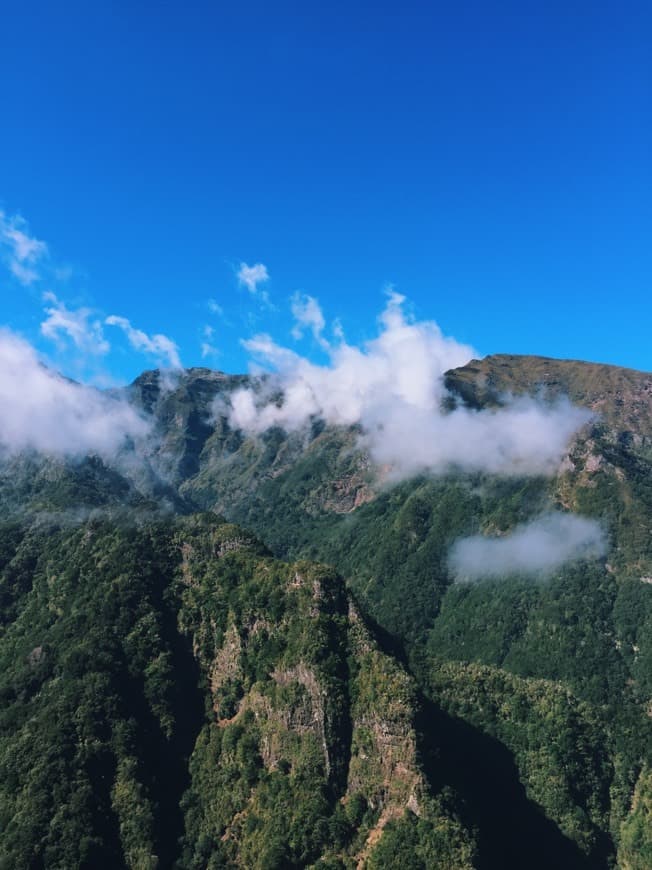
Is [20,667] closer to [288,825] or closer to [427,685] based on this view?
[288,825]

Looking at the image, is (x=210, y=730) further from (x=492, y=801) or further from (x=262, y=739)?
(x=492, y=801)

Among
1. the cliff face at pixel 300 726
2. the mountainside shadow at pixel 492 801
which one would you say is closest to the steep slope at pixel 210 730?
the cliff face at pixel 300 726

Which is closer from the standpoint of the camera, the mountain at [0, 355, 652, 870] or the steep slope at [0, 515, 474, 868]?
the steep slope at [0, 515, 474, 868]

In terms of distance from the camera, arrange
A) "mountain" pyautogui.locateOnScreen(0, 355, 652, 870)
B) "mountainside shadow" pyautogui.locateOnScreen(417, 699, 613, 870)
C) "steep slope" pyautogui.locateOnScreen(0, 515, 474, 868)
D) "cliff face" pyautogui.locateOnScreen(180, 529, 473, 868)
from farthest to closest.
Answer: "mountainside shadow" pyautogui.locateOnScreen(417, 699, 613, 870)
"cliff face" pyautogui.locateOnScreen(180, 529, 473, 868)
"mountain" pyautogui.locateOnScreen(0, 355, 652, 870)
"steep slope" pyautogui.locateOnScreen(0, 515, 474, 868)

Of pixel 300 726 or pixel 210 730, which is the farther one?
pixel 210 730

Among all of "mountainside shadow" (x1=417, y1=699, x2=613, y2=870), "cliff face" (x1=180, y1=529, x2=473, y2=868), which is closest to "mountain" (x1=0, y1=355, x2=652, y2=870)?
"cliff face" (x1=180, y1=529, x2=473, y2=868)

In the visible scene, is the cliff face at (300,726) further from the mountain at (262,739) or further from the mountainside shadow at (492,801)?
the mountainside shadow at (492,801)

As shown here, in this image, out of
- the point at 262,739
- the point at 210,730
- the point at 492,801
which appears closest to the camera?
the point at 262,739

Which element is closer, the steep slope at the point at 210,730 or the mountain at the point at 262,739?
the steep slope at the point at 210,730

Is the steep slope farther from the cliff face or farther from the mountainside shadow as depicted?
the mountainside shadow

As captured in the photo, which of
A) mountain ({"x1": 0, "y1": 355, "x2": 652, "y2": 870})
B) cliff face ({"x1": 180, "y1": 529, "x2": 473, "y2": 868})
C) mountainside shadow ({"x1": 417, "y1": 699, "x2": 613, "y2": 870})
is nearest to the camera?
mountain ({"x1": 0, "y1": 355, "x2": 652, "y2": 870})

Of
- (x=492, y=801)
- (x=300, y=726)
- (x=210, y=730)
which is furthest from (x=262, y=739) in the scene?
(x=492, y=801)

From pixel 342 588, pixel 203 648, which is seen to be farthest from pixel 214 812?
pixel 342 588
